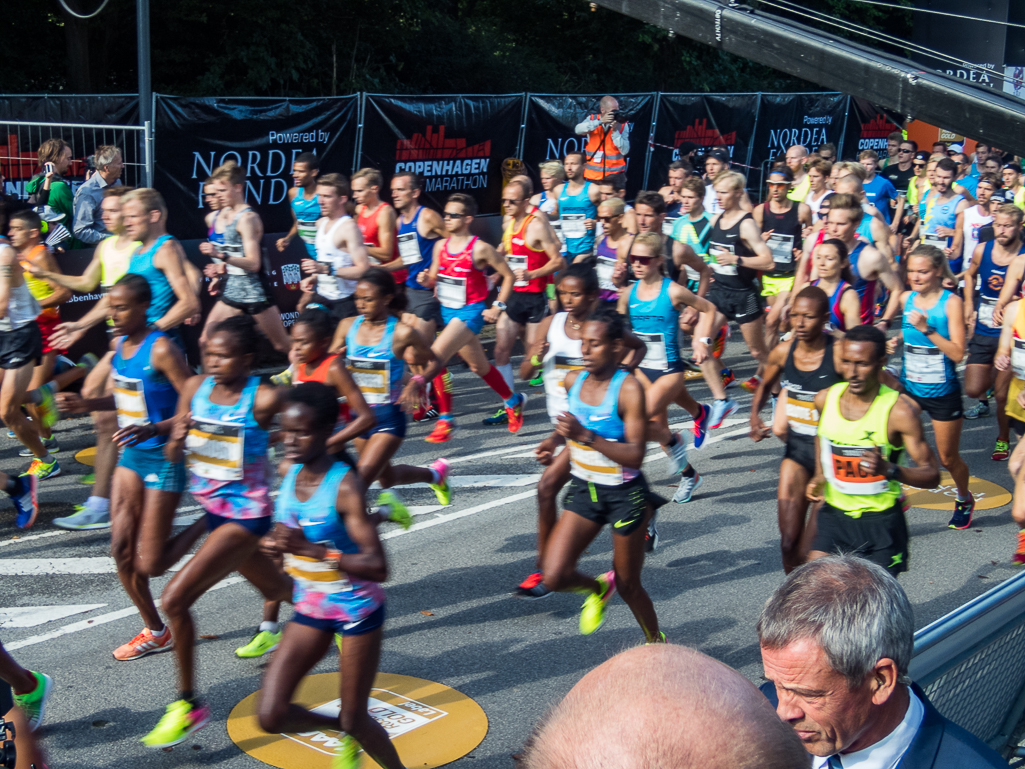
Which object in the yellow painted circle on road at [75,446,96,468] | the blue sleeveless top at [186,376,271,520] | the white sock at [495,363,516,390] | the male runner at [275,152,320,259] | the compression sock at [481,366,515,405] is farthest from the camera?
the male runner at [275,152,320,259]

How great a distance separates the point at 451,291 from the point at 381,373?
3.10m

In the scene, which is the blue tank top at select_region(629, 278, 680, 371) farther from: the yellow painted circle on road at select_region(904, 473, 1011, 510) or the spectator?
the spectator

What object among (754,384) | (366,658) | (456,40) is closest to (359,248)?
(754,384)

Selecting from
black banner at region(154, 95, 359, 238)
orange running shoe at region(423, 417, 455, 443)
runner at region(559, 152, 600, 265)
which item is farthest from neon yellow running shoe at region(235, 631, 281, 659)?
black banner at region(154, 95, 359, 238)

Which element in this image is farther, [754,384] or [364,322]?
[754,384]

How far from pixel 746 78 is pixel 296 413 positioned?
29807 mm

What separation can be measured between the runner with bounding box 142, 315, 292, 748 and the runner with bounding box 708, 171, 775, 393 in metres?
5.73

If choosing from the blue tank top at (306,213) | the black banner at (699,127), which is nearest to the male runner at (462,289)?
the blue tank top at (306,213)

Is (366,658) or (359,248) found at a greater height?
(359,248)

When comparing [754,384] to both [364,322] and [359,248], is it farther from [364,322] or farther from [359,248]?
[364,322]

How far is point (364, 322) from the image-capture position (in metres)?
6.87

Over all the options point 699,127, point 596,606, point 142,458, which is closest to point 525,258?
point 596,606

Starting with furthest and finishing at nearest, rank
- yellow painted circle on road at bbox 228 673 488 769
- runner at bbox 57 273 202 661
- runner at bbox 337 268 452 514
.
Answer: runner at bbox 337 268 452 514 < runner at bbox 57 273 202 661 < yellow painted circle on road at bbox 228 673 488 769

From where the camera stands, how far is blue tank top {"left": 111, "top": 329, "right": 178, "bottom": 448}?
5.76 m
